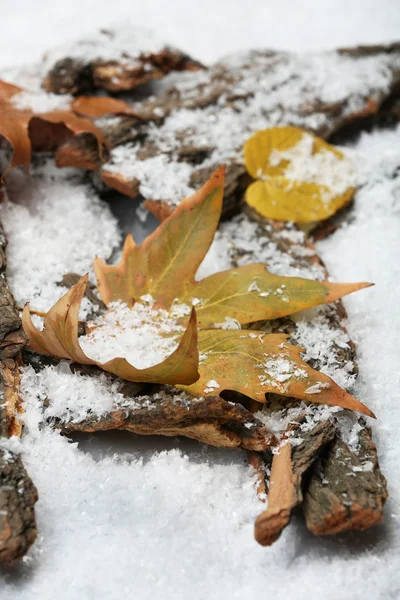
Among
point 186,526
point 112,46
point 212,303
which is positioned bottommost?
point 186,526

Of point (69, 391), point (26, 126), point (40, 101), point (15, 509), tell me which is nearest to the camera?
point (15, 509)

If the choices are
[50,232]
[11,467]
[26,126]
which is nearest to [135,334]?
[11,467]

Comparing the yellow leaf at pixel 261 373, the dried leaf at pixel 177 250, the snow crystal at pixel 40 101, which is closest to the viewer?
the yellow leaf at pixel 261 373

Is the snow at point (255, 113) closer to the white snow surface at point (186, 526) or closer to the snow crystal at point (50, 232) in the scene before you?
the snow crystal at point (50, 232)

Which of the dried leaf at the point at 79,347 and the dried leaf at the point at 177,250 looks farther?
the dried leaf at the point at 177,250

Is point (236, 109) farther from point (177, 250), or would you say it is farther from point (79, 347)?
point (79, 347)

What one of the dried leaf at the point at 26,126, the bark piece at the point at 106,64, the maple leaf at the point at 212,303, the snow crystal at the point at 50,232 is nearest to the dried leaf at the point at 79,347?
the maple leaf at the point at 212,303

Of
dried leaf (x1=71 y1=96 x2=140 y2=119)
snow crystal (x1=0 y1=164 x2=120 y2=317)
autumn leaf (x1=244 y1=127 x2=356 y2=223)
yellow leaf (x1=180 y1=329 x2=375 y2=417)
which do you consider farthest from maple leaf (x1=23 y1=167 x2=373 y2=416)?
dried leaf (x1=71 y1=96 x2=140 y2=119)
